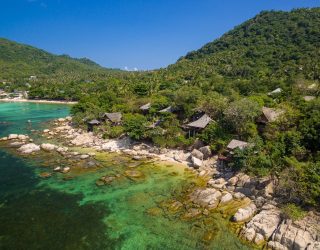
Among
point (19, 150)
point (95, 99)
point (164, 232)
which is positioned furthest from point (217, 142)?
point (95, 99)

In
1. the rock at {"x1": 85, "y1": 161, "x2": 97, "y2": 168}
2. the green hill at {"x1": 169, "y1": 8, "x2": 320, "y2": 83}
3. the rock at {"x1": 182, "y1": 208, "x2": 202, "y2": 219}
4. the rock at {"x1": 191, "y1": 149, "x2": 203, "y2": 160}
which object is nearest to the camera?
the rock at {"x1": 182, "y1": 208, "x2": 202, "y2": 219}

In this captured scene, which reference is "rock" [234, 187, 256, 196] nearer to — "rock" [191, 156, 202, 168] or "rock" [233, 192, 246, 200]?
"rock" [233, 192, 246, 200]

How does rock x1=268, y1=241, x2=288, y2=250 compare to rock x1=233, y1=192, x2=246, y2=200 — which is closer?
rock x1=268, y1=241, x2=288, y2=250

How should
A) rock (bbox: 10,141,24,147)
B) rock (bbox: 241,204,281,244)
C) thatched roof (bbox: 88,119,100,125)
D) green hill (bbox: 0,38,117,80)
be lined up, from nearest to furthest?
rock (bbox: 241,204,281,244), rock (bbox: 10,141,24,147), thatched roof (bbox: 88,119,100,125), green hill (bbox: 0,38,117,80)

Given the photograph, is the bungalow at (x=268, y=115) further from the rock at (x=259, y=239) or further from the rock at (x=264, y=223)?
the rock at (x=259, y=239)

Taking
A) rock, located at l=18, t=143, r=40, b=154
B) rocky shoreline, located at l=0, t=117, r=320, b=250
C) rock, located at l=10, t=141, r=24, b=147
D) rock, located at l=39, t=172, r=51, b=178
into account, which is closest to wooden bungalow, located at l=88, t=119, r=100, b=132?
rocky shoreline, located at l=0, t=117, r=320, b=250

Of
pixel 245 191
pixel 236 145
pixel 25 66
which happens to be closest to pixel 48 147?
pixel 236 145
